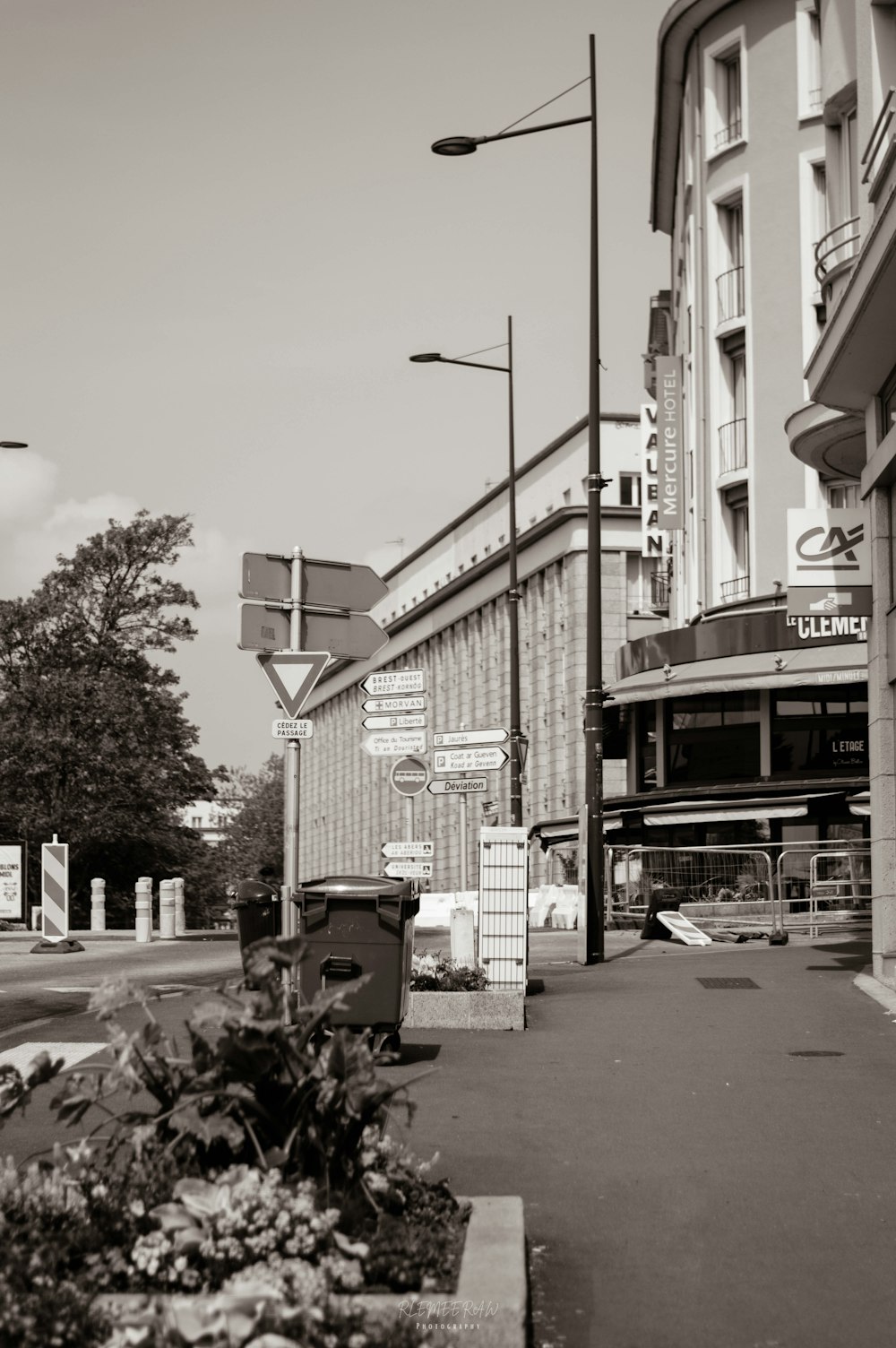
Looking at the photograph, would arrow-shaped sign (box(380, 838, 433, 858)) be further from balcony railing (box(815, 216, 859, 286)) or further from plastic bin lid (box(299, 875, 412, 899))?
plastic bin lid (box(299, 875, 412, 899))

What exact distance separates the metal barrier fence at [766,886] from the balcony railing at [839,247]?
8.61 m

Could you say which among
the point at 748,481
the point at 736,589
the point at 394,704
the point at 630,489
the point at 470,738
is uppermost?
the point at 630,489

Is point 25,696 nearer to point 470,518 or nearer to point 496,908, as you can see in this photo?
point 496,908

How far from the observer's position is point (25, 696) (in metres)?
47.8

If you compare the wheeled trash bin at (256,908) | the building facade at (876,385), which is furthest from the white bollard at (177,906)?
the building facade at (876,385)

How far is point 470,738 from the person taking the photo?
2052cm

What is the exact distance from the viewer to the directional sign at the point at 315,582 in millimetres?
11453

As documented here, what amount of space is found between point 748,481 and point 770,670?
4611mm

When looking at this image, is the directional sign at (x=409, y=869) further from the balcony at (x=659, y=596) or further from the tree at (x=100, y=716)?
the balcony at (x=659, y=596)

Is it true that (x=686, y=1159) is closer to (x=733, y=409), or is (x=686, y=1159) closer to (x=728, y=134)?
(x=733, y=409)

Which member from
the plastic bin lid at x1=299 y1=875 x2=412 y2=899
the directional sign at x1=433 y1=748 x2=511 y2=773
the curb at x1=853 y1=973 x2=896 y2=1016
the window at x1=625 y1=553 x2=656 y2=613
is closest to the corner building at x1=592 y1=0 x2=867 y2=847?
the directional sign at x1=433 y1=748 x2=511 y2=773

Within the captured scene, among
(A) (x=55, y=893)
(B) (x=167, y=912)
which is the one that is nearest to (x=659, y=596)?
(B) (x=167, y=912)

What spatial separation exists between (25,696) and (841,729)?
2208cm

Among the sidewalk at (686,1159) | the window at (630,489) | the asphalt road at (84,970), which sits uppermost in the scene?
the window at (630,489)
